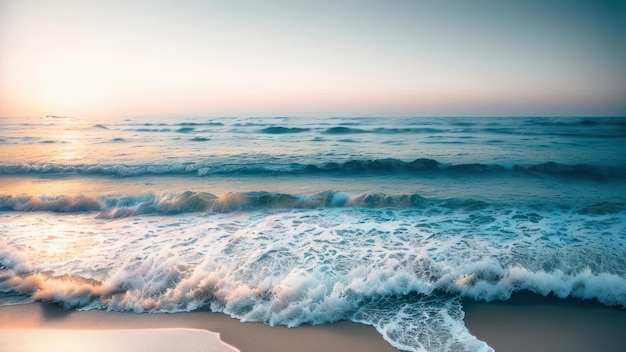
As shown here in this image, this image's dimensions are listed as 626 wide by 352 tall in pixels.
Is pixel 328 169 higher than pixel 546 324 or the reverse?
higher

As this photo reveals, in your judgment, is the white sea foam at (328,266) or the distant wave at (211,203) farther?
the distant wave at (211,203)

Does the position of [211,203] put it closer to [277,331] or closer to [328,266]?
[328,266]

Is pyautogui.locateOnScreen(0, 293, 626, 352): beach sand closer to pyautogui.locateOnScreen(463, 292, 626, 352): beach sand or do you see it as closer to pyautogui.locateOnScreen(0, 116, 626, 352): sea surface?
pyautogui.locateOnScreen(463, 292, 626, 352): beach sand

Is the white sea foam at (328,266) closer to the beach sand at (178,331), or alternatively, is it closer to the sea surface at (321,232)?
the sea surface at (321,232)

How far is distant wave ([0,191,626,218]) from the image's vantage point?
9469 millimetres

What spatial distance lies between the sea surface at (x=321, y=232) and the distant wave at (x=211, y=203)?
0.17 feet

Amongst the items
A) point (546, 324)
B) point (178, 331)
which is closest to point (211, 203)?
point (178, 331)

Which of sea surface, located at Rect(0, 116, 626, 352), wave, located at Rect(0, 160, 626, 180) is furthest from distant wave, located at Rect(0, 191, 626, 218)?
wave, located at Rect(0, 160, 626, 180)

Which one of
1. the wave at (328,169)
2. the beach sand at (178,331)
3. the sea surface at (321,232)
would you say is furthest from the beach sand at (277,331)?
the wave at (328,169)

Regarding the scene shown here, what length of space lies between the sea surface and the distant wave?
5 centimetres

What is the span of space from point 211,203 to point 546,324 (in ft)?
26.2

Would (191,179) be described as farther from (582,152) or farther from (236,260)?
(582,152)

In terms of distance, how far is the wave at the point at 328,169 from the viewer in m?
13.8

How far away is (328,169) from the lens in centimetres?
1466
